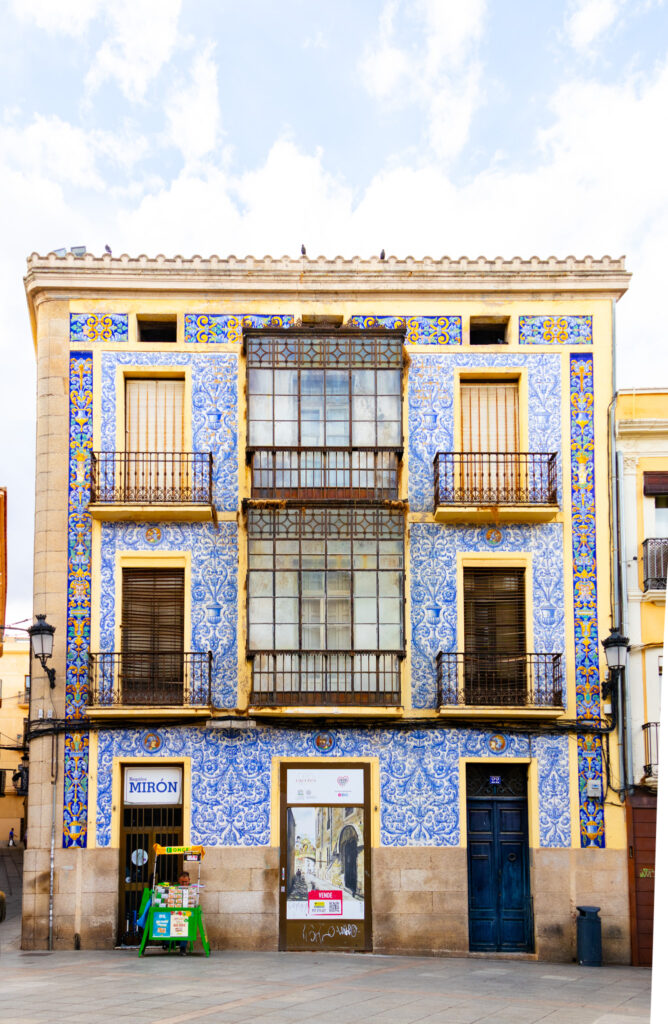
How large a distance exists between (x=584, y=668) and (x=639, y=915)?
3585mm

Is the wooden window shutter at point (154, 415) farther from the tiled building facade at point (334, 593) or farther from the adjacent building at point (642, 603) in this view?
the adjacent building at point (642, 603)

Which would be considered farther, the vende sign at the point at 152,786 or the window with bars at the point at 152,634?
the window with bars at the point at 152,634

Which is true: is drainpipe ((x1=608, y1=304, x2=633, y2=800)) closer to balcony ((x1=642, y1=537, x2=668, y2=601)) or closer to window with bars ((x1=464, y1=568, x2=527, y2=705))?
balcony ((x1=642, y1=537, x2=668, y2=601))

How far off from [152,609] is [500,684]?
5301mm

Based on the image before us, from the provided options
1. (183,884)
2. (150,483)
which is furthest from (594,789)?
(150,483)

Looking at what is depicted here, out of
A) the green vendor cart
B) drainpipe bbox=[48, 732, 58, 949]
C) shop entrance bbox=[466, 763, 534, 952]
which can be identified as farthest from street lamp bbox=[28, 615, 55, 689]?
shop entrance bbox=[466, 763, 534, 952]

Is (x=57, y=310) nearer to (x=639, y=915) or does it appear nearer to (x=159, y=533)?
(x=159, y=533)

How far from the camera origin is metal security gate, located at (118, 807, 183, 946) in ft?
57.5

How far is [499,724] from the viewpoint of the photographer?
1806 centimetres

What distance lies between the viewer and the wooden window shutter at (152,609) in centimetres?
1834

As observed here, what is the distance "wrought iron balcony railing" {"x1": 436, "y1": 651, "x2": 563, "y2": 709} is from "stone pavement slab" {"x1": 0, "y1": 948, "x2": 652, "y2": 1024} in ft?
11.8

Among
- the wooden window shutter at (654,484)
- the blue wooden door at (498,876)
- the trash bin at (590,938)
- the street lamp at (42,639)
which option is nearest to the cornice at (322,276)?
the wooden window shutter at (654,484)

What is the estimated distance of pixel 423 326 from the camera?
1920 centimetres

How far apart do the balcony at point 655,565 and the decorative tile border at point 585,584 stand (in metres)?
0.76
